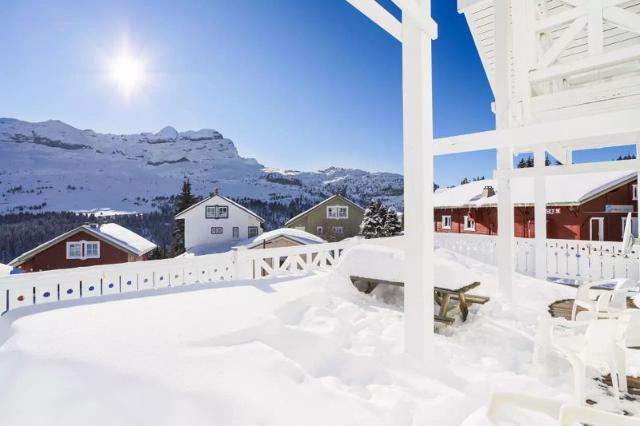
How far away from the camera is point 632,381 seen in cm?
234

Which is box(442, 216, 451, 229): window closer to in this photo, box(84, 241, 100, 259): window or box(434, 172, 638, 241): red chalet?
box(434, 172, 638, 241): red chalet

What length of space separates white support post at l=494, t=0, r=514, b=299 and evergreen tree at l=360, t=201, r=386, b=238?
70.9 ft

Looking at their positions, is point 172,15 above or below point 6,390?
above

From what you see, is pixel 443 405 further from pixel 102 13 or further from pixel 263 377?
pixel 102 13

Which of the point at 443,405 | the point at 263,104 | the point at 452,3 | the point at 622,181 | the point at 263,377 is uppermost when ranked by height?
the point at 263,104

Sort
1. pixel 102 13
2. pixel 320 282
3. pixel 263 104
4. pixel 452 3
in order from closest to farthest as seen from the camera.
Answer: pixel 320 282 < pixel 452 3 < pixel 102 13 < pixel 263 104

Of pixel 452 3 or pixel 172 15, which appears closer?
pixel 452 3

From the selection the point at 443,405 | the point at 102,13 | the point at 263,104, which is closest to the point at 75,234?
the point at 102,13

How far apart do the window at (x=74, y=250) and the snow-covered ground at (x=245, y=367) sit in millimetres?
18417

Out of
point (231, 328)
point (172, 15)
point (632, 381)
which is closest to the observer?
point (632, 381)

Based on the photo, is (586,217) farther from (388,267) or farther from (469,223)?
(388,267)

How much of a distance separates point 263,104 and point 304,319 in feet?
145

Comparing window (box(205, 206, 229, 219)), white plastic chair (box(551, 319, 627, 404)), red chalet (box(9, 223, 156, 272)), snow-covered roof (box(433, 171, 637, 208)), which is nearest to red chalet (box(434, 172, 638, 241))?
snow-covered roof (box(433, 171, 637, 208))

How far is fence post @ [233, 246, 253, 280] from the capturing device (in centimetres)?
502
